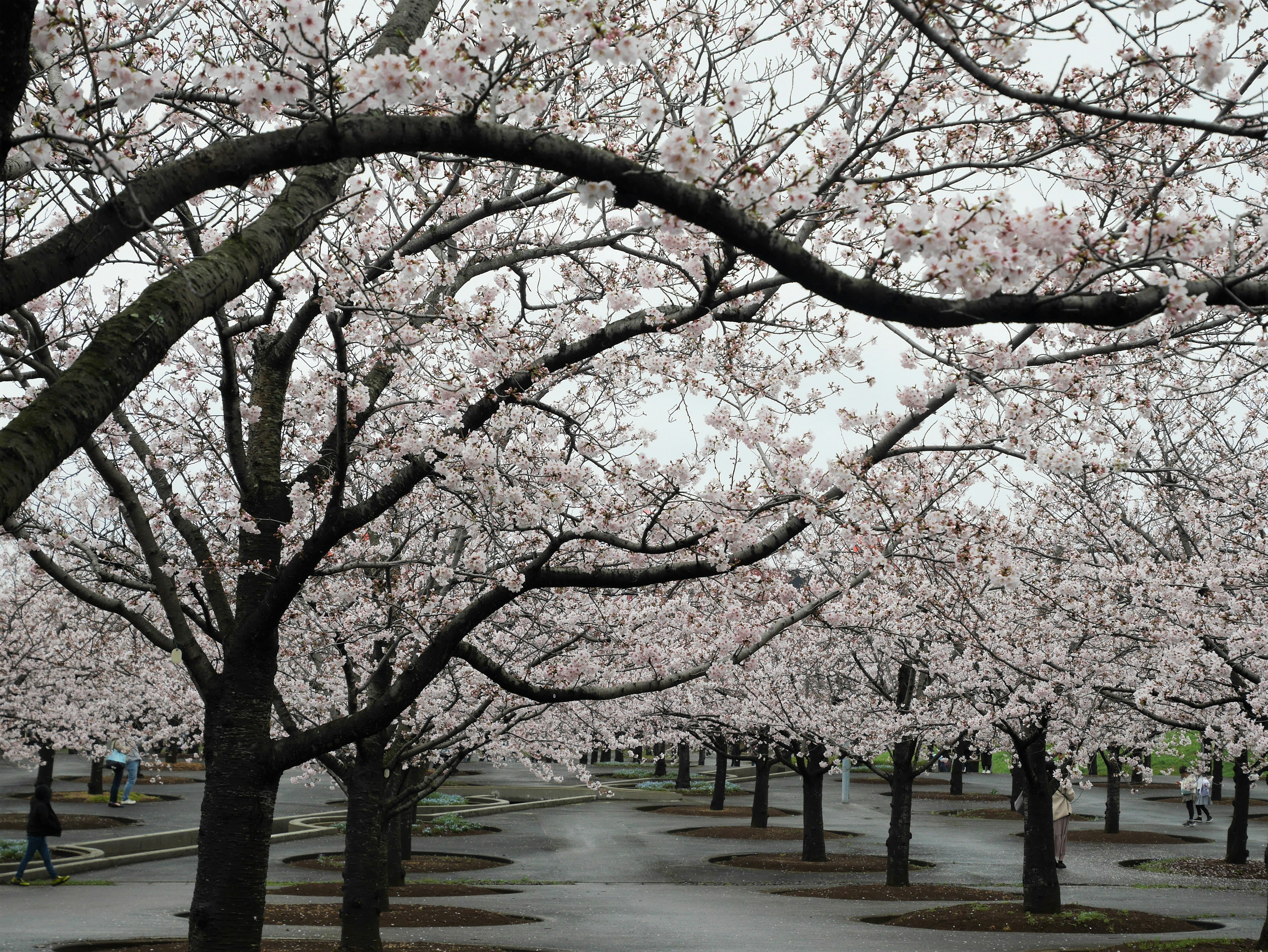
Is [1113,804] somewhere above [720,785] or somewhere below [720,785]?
above

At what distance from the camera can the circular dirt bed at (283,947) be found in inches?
437

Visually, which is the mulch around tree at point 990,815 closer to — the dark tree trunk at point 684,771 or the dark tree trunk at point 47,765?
the dark tree trunk at point 684,771

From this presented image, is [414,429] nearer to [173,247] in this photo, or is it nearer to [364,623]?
[173,247]

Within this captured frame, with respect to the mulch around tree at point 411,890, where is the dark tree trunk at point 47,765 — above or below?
above

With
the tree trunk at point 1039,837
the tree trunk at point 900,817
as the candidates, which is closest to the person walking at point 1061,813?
the tree trunk at point 900,817

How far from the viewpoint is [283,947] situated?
37.4 ft

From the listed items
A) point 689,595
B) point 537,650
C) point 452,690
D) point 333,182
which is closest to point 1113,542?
point 689,595

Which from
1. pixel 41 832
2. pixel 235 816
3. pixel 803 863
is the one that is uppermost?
pixel 235 816

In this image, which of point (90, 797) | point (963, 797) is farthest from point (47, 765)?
point (963, 797)

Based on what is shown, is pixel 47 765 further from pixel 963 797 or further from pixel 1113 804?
pixel 963 797

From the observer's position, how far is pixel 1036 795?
15484 mm

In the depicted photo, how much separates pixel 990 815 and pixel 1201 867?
44.7 feet

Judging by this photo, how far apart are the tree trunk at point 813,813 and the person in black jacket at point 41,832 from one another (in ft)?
46.4

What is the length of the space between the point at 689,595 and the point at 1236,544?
6228 mm
